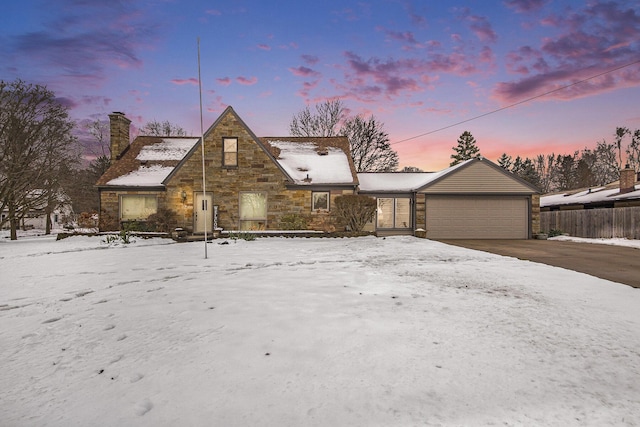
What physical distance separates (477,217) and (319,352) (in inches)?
688

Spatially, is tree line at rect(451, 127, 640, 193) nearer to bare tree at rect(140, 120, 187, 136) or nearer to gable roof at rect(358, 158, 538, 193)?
gable roof at rect(358, 158, 538, 193)

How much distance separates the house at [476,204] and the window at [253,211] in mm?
5699

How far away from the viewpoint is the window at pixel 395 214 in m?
18.8

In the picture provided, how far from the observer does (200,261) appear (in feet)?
27.3

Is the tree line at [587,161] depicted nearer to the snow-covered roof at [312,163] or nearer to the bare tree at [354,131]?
the bare tree at [354,131]

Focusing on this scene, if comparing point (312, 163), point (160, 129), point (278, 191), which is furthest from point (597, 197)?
point (160, 129)

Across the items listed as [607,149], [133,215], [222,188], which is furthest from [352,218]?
[607,149]

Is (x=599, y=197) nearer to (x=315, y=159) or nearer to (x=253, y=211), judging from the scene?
(x=315, y=159)

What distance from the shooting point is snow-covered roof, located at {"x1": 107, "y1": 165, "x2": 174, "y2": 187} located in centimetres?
1692

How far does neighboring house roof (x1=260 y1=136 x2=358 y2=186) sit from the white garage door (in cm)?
537

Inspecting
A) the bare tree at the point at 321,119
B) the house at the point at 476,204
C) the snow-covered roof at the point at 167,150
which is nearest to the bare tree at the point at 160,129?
the bare tree at the point at 321,119

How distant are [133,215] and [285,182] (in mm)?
8707

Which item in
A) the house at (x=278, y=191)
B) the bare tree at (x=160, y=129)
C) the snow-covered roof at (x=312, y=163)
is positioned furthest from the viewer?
the bare tree at (x=160, y=129)

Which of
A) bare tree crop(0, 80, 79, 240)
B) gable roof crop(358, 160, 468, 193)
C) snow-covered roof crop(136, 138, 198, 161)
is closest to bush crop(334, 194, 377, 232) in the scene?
Answer: gable roof crop(358, 160, 468, 193)
